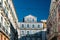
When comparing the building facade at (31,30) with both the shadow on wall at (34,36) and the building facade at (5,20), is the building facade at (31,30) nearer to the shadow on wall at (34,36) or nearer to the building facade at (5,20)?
the shadow on wall at (34,36)

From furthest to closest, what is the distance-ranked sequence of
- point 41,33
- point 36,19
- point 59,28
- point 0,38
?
1. point 36,19
2. point 41,33
3. point 59,28
4. point 0,38

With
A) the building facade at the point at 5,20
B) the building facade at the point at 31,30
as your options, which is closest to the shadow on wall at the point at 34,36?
the building facade at the point at 31,30

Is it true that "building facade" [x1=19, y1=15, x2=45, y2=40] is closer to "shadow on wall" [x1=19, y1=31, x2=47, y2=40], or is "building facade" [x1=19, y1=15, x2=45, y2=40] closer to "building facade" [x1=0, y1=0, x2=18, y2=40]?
"shadow on wall" [x1=19, y1=31, x2=47, y2=40]

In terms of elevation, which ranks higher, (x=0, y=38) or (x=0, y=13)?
(x=0, y=13)

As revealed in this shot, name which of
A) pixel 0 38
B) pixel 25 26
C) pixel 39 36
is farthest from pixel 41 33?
pixel 0 38

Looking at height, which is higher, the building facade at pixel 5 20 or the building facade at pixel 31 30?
the building facade at pixel 5 20

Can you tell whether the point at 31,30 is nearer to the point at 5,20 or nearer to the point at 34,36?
the point at 34,36

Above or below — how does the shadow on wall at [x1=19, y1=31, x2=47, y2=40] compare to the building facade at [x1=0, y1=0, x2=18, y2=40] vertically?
below

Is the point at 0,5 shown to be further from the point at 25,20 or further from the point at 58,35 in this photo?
the point at 25,20

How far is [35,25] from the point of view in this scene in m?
116

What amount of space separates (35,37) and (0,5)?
6882cm

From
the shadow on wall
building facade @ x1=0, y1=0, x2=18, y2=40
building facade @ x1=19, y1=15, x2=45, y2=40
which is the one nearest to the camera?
building facade @ x1=0, y1=0, x2=18, y2=40

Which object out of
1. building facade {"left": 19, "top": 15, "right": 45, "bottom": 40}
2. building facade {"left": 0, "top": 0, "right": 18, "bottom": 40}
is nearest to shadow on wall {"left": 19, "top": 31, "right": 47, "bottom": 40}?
building facade {"left": 19, "top": 15, "right": 45, "bottom": 40}

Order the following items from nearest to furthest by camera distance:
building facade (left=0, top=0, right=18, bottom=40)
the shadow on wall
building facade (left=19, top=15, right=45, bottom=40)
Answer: building facade (left=0, top=0, right=18, bottom=40) → the shadow on wall → building facade (left=19, top=15, right=45, bottom=40)
